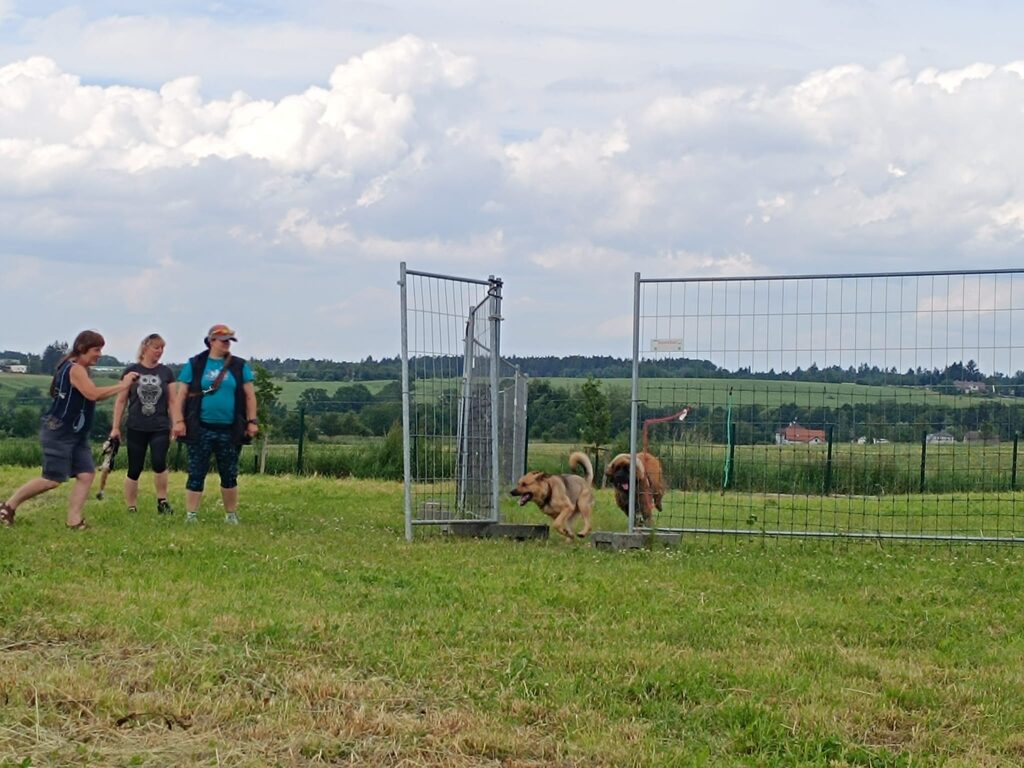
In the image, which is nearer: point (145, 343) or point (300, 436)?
point (145, 343)

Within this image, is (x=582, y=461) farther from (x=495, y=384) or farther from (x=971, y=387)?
(x=971, y=387)

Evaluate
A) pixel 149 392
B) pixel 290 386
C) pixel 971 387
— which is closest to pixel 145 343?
pixel 149 392

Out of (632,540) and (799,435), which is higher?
(799,435)

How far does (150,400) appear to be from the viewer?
43.8ft

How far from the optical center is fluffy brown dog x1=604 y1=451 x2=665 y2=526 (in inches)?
477

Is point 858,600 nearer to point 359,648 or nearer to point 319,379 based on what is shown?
point 359,648

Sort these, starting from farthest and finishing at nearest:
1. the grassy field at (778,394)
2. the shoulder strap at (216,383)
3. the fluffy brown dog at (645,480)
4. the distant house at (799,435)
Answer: the shoulder strap at (216,383), the fluffy brown dog at (645,480), the distant house at (799,435), the grassy field at (778,394)

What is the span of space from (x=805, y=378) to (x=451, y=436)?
3.36m

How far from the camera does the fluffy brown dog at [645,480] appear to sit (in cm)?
1211

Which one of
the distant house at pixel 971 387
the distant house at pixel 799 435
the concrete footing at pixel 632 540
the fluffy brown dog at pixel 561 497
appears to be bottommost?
the concrete footing at pixel 632 540

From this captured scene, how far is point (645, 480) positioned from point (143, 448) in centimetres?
507

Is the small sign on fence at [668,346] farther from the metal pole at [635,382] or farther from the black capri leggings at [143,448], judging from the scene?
the black capri leggings at [143,448]

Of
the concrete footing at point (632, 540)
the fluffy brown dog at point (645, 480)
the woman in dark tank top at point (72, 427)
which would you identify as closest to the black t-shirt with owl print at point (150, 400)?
the woman in dark tank top at point (72, 427)

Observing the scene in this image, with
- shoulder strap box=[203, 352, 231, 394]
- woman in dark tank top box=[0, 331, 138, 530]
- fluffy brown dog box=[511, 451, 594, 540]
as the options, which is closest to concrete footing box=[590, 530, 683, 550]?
fluffy brown dog box=[511, 451, 594, 540]
